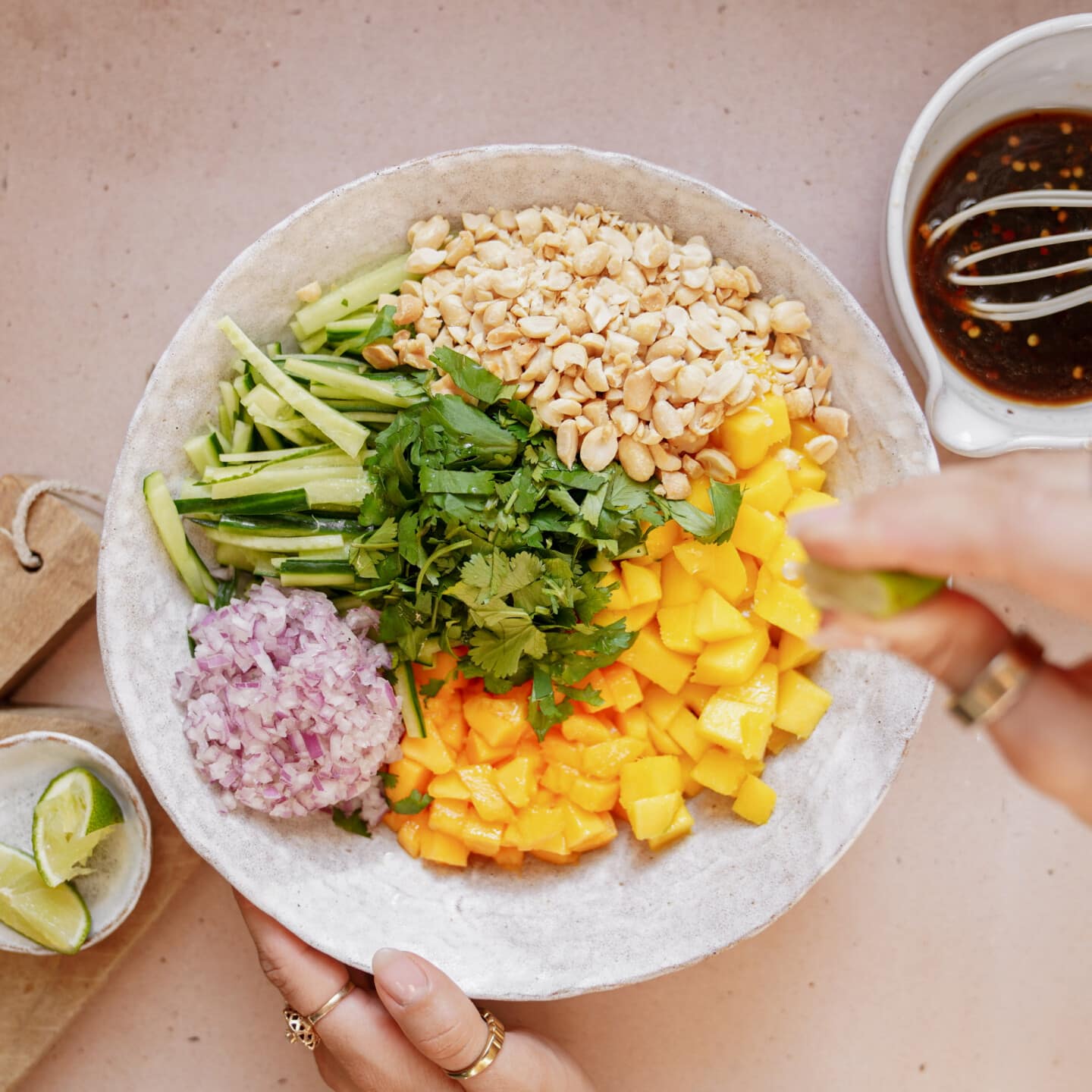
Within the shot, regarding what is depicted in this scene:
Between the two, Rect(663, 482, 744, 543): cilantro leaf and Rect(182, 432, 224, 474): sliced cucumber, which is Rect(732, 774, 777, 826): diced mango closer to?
Rect(663, 482, 744, 543): cilantro leaf

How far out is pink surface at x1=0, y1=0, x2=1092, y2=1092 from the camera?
1948mm

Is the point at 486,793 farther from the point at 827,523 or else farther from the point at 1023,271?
the point at 1023,271

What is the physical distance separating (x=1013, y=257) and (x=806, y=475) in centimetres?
60

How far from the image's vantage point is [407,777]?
5.72 feet

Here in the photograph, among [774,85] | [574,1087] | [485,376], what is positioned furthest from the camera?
[774,85]

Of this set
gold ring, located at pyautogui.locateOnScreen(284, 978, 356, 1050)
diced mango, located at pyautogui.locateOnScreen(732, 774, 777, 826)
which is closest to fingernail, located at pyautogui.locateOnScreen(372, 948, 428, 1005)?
gold ring, located at pyautogui.locateOnScreen(284, 978, 356, 1050)

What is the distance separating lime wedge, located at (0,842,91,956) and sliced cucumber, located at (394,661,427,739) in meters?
0.73

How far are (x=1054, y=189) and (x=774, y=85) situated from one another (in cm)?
59

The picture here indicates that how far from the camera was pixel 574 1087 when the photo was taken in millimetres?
1832

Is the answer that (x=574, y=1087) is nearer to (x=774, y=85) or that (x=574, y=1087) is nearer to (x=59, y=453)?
(x=59, y=453)

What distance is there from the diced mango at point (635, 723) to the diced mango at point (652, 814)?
112mm

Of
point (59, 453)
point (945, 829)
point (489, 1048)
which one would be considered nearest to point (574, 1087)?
point (489, 1048)

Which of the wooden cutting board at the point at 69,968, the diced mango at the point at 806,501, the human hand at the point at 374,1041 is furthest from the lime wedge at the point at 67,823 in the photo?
the diced mango at the point at 806,501

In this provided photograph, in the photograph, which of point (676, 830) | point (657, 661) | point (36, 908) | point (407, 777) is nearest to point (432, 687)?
point (407, 777)
